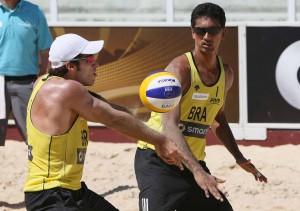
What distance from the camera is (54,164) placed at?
203 inches

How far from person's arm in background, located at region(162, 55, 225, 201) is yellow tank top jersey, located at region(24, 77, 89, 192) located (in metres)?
0.60

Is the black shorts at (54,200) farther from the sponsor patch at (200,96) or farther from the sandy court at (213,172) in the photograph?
the sandy court at (213,172)

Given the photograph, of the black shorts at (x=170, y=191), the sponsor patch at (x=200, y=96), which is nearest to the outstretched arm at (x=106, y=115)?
the black shorts at (x=170, y=191)

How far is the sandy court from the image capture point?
8648 mm

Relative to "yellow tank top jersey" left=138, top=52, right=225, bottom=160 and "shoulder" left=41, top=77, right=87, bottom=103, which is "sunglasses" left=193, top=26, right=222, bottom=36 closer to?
"yellow tank top jersey" left=138, top=52, right=225, bottom=160

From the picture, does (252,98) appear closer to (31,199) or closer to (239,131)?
(239,131)

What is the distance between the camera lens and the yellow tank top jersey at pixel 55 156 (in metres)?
5.13

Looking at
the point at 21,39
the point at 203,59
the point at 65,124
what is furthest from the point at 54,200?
the point at 21,39

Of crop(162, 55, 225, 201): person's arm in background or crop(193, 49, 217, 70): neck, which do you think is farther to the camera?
crop(193, 49, 217, 70): neck

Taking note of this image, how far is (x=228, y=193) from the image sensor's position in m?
8.84

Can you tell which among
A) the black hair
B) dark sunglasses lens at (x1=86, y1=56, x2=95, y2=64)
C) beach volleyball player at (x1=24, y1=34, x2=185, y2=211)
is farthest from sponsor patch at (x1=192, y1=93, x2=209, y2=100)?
dark sunglasses lens at (x1=86, y1=56, x2=95, y2=64)

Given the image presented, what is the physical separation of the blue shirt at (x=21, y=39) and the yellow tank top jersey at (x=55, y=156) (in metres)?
3.14

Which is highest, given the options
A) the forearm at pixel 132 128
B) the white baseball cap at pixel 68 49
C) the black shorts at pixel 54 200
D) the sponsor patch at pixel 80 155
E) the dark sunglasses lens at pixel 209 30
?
the white baseball cap at pixel 68 49

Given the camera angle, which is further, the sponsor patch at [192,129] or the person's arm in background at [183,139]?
the sponsor patch at [192,129]
